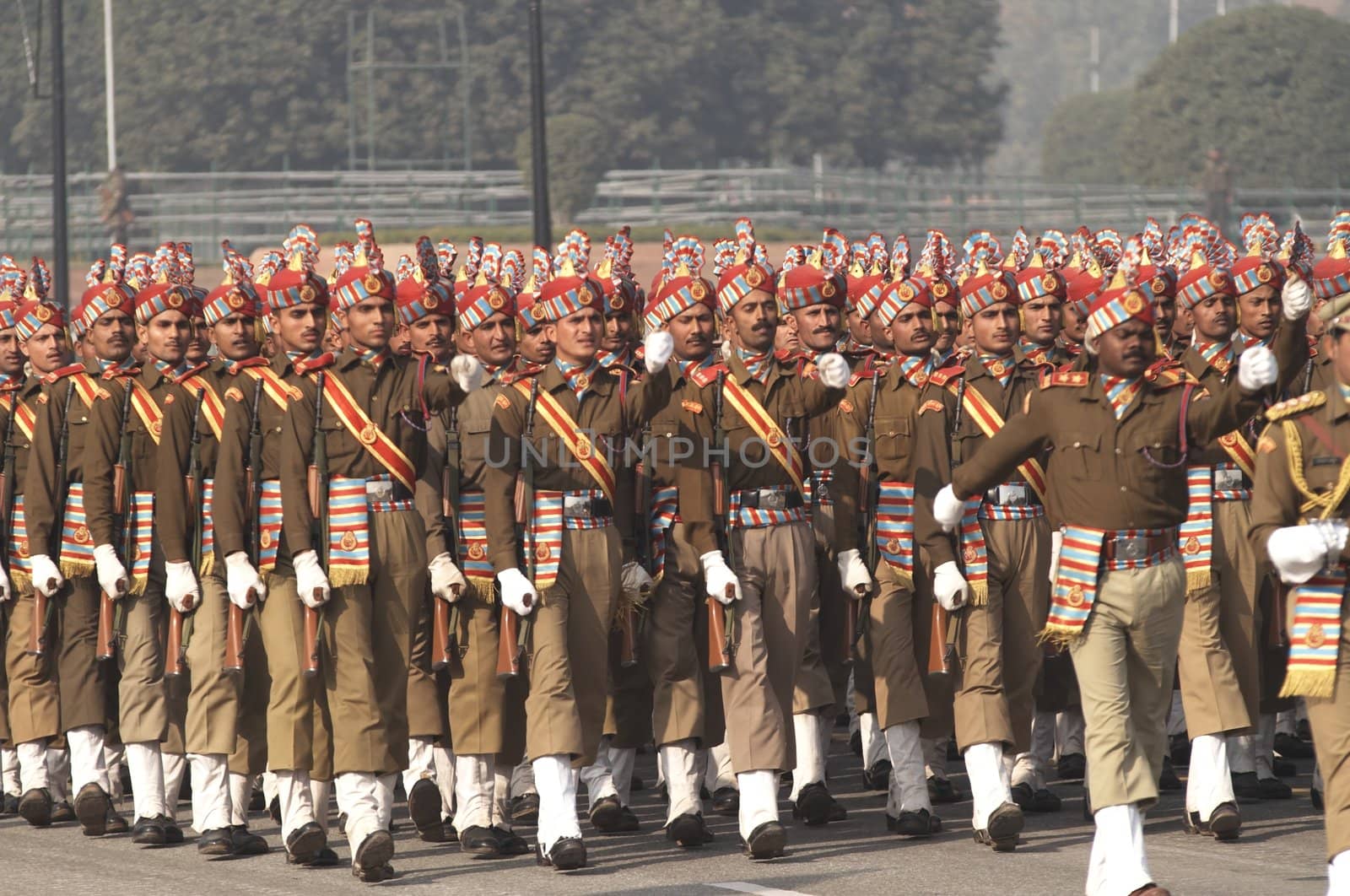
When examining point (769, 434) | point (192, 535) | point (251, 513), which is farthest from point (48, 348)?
point (769, 434)

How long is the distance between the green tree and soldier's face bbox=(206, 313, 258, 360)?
185ft

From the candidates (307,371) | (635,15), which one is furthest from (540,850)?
(635,15)

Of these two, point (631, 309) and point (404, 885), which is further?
point (631, 309)

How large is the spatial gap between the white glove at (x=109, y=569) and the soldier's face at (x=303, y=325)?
1.29m

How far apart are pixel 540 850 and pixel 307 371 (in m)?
2.14

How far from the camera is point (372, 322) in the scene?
34.1 feet

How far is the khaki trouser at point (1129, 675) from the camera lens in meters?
8.80

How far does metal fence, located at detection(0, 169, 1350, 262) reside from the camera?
52719 mm

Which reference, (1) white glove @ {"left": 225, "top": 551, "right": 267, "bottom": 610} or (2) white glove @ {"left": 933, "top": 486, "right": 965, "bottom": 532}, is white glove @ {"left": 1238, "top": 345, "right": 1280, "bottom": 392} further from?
(1) white glove @ {"left": 225, "top": 551, "right": 267, "bottom": 610}

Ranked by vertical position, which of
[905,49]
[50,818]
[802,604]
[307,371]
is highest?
[905,49]

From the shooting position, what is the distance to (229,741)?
417 inches

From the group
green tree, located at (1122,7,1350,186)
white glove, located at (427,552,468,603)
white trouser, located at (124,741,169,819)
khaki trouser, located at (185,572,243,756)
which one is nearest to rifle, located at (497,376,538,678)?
white glove, located at (427,552,468,603)

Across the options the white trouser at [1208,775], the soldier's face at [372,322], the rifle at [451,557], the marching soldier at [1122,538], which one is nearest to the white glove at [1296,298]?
the marching soldier at [1122,538]

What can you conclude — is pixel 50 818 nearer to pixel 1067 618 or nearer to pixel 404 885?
pixel 404 885
